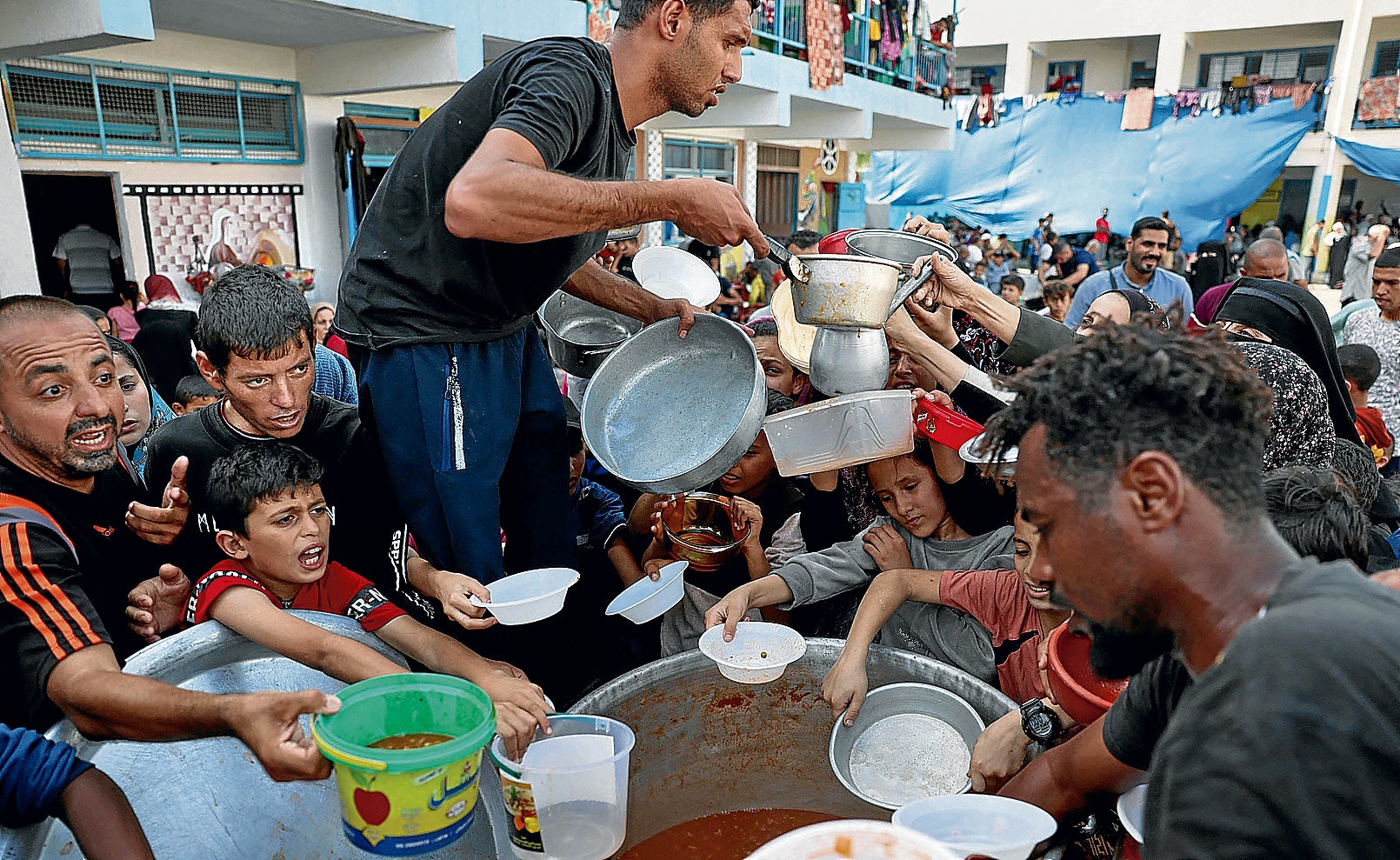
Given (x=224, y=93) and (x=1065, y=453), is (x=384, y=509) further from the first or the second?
(x=224, y=93)

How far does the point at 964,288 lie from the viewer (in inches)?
101

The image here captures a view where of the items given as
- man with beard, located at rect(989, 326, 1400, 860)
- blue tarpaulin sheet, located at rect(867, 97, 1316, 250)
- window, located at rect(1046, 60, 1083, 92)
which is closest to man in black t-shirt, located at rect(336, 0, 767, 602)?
man with beard, located at rect(989, 326, 1400, 860)

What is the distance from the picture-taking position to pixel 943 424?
2.31 meters

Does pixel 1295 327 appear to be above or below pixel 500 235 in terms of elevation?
below

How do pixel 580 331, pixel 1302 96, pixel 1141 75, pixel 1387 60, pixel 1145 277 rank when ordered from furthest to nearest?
pixel 1141 75 < pixel 1387 60 < pixel 1302 96 < pixel 1145 277 < pixel 580 331

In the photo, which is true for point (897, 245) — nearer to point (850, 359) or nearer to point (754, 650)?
point (850, 359)

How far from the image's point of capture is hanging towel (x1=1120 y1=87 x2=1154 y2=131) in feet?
51.7

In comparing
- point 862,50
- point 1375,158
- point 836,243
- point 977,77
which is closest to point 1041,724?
point 836,243

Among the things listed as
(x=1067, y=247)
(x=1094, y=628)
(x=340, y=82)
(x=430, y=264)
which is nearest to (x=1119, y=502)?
(x=1094, y=628)

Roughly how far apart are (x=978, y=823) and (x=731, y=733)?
3.89 feet

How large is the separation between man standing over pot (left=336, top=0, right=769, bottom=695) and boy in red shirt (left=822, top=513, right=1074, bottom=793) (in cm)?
94

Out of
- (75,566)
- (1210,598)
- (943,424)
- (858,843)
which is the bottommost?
(858,843)

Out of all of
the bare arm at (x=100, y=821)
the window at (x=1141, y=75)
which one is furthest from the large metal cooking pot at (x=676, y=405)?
the window at (x=1141, y=75)

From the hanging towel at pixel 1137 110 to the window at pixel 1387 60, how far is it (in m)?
6.31
